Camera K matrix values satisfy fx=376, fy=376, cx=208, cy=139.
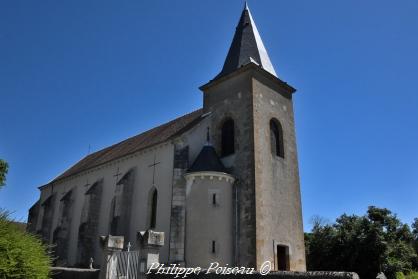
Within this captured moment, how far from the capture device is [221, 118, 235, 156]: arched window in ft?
69.4

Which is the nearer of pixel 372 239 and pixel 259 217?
pixel 259 217

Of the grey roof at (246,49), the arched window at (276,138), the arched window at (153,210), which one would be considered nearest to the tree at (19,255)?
the arched window at (153,210)

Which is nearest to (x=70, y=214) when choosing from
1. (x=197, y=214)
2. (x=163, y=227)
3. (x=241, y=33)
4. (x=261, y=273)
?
(x=163, y=227)

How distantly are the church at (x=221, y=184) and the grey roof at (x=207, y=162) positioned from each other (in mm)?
71

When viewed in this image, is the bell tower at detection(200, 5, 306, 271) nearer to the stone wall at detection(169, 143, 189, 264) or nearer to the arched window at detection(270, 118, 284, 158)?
the arched window at detection(270, 118, 284, 158)

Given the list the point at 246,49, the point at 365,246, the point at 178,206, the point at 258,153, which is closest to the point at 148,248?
the point at 178,206

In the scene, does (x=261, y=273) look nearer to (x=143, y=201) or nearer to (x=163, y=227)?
(x=163, y=227)

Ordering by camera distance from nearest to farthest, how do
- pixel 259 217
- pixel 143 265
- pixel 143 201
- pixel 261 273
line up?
pixel 261 273, pixel 143 265, pixel 259 217, pixel 143 201

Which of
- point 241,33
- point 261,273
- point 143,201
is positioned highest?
point 241,33

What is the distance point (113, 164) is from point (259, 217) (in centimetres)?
1167

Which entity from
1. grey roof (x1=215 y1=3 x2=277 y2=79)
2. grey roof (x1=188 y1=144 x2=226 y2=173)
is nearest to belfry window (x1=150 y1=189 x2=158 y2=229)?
grey roof (x1=188 y1=144 x2=226 y2=173)

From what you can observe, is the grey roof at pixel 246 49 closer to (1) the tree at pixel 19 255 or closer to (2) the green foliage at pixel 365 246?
(2) the green foliage at pixel 365 246

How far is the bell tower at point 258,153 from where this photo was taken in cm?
1836

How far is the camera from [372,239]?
2814 cm
